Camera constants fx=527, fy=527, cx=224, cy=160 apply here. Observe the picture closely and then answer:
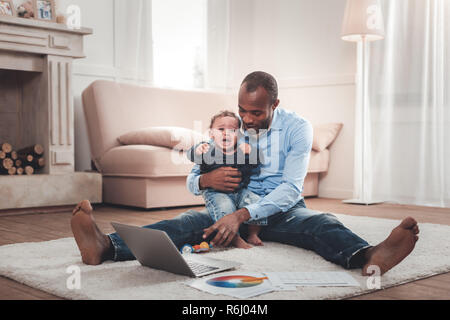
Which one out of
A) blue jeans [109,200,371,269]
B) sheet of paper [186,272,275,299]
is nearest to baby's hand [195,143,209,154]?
blue jeans [109,200,371,269]

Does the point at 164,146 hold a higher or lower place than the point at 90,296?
higher

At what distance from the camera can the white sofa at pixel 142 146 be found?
3469 millimetres

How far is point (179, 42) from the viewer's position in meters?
4.73

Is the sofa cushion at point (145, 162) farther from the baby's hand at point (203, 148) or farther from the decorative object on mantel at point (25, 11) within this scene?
the baby's hand at point (203, 148)

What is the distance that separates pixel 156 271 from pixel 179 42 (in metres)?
3.39

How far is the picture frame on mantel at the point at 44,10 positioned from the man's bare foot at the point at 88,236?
2.24 metres

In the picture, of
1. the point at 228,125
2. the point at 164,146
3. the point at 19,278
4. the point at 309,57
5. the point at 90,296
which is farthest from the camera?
the point at 309,57

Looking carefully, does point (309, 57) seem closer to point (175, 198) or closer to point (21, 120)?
point (175, 198)

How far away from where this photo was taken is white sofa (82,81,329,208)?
3469mm

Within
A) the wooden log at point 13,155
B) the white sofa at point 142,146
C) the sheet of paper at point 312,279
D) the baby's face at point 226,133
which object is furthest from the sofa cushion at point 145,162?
the sheet of paper at point 312,279

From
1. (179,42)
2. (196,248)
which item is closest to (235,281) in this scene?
(196,248)
